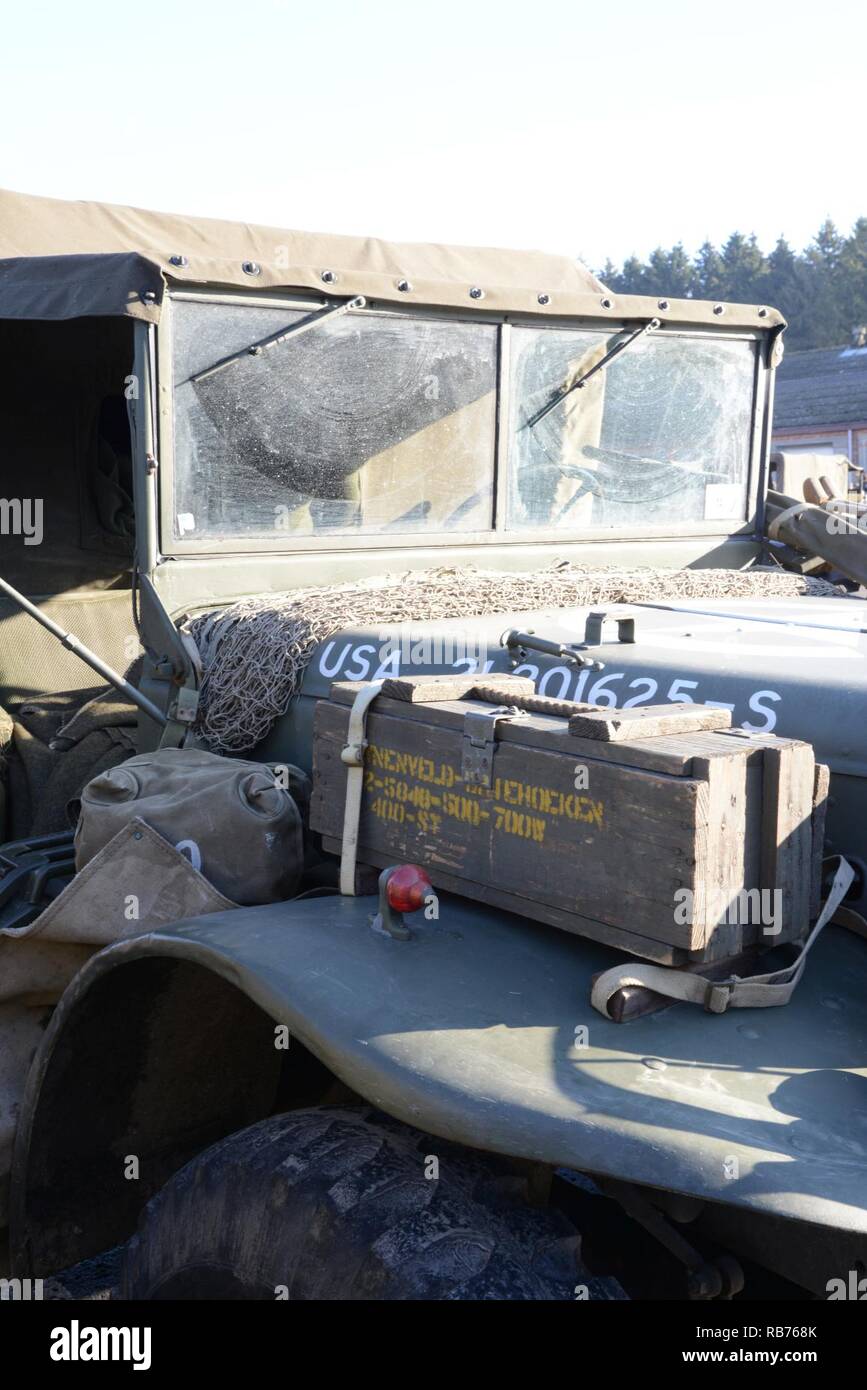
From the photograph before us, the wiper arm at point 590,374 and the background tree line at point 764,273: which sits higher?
the background tree line at point 764,273

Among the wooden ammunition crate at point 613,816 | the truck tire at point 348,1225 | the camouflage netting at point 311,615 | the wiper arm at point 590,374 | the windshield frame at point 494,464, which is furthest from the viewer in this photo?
the wiper arm at point 590,374

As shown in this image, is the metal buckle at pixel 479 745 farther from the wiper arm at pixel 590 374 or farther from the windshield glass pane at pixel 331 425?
the wiper arm at pixel 590 374

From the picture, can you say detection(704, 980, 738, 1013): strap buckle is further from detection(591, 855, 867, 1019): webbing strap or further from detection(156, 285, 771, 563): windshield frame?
detection(156, 285, 771, 563): windshield frame

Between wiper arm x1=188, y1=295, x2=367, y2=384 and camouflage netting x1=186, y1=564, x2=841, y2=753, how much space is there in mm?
515

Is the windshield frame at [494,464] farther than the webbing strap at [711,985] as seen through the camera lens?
Yes

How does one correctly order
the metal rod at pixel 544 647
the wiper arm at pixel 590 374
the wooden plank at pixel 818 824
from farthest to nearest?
the wiper arm at pixel 590 374 < the metal rod at pixel 544 647 < the wooden plank at pixel 818 824

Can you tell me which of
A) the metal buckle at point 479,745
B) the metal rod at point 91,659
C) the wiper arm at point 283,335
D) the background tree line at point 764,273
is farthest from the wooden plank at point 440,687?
the background tree line at point 764,273

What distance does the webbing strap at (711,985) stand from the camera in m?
1.90

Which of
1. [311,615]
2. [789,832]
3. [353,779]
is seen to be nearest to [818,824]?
[789,832]

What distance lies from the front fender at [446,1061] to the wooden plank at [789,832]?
14 centimetres

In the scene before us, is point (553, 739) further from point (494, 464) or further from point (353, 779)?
point (494, 464)

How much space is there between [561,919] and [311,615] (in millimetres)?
1140
